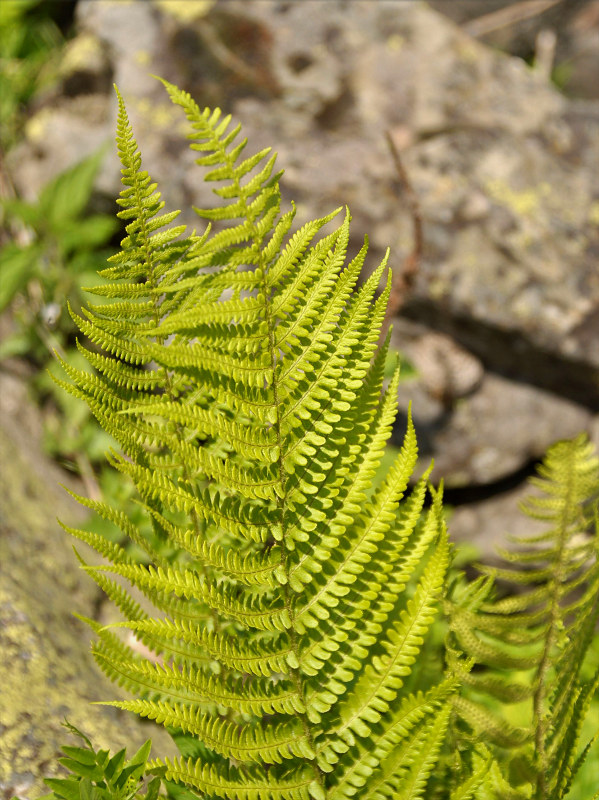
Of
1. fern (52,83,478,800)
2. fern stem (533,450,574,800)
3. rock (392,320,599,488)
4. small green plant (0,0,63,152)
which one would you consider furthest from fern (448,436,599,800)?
small green plant (0,0,63,152)

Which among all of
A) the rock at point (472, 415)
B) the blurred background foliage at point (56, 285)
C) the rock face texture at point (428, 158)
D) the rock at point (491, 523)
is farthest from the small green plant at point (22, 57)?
the rock at point (491, 523)

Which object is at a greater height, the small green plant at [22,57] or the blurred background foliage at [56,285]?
the small green plant at [22,57]

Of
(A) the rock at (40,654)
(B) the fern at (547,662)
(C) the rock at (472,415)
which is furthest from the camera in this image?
(C) the rock at (472,415)

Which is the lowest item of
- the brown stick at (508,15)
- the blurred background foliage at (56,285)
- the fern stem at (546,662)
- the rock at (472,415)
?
the rock at (472,415)

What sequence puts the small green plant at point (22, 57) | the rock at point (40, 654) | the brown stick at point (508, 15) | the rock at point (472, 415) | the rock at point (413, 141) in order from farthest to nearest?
the brown stick at point (508, 15), the small green plant at point (22, 57), the rock at point (472, 415), the rock at point (413, 141), the rock at point (40, 654)

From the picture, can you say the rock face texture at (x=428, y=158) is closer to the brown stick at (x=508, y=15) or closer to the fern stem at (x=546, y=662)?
the brown stick at (x=508, y=15)

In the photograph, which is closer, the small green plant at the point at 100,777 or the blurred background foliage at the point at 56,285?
the small green plant at the point at 100,777

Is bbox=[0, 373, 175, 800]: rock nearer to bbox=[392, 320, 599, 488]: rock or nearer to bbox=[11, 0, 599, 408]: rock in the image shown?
bbox=[11, 0, 599, 408]: rock
